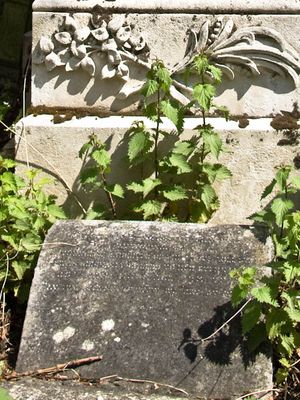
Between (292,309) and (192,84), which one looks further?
(192,84)

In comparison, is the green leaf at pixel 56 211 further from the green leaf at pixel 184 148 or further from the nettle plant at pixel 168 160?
the green leaf at pixel 184 148

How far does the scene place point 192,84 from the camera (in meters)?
3.96

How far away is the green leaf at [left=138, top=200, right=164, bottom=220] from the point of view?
12.2ft

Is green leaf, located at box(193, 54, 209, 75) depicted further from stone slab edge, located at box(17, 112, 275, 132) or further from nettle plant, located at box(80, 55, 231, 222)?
stone slab edge, located at box(17, 112, 275, 132)

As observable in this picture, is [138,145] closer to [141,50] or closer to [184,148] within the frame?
[184,148]

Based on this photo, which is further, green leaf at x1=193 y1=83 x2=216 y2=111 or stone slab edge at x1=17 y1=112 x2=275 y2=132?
stone slab edge at x1=17 y1=112 x2=275 y2=132

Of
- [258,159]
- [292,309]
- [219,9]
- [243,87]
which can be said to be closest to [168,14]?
[219,9]

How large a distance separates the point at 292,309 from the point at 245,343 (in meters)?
0.22

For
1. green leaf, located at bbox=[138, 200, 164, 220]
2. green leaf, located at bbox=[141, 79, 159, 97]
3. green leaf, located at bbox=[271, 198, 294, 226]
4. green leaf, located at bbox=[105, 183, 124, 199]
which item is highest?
green leaf, located at bbox=[141, 79, 159, 97]

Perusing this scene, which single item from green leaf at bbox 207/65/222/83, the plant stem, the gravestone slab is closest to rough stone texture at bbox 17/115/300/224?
the plant stem

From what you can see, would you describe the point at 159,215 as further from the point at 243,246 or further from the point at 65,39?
the point at 65,39

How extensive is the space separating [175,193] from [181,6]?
96 cm

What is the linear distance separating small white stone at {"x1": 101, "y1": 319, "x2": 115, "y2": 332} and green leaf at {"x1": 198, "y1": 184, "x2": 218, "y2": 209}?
95 centimetres

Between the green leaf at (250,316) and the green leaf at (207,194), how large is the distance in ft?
2.97
